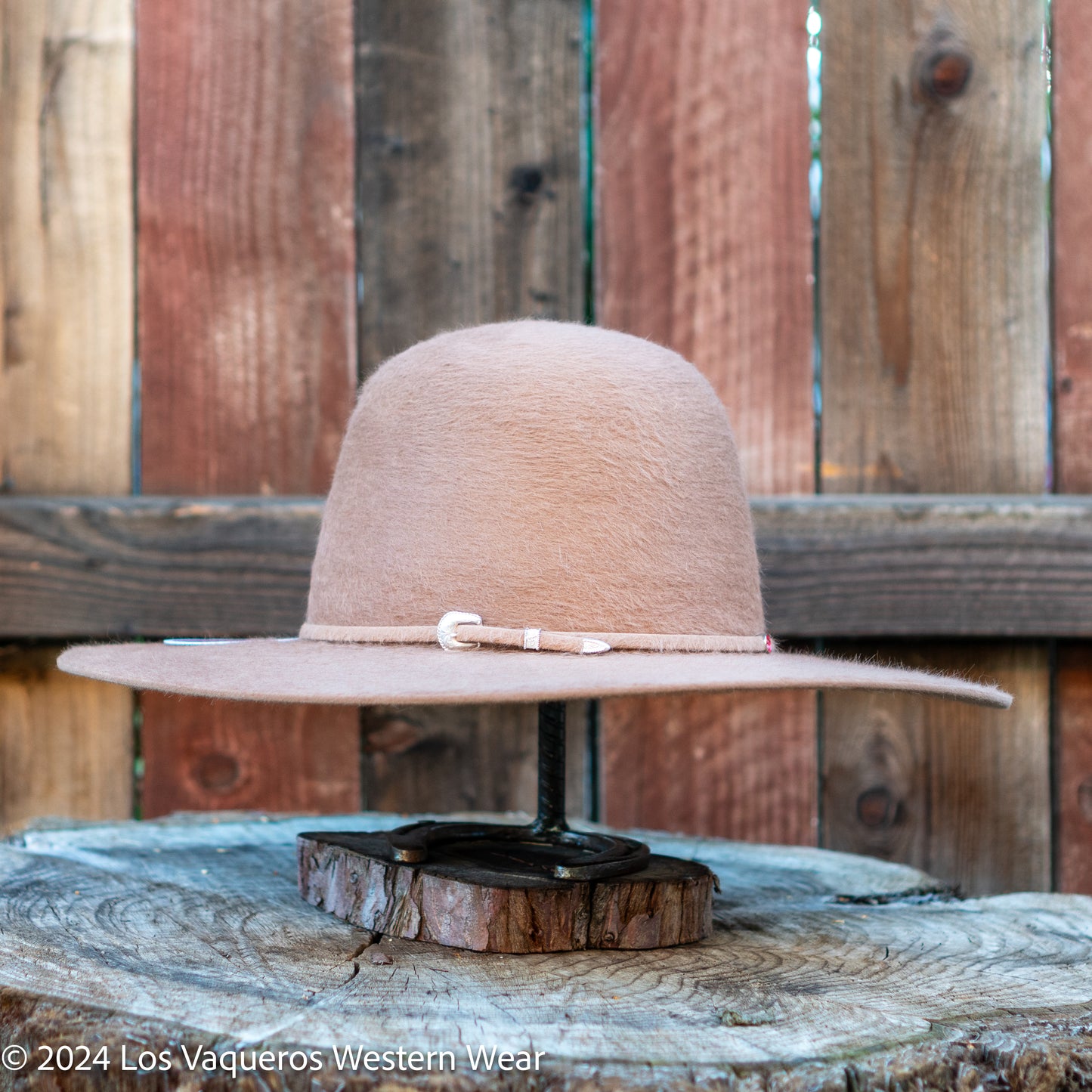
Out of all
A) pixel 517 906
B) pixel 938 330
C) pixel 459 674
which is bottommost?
pixel 517 906

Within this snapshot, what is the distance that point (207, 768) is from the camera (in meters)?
1.83

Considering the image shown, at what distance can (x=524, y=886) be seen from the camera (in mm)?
1037

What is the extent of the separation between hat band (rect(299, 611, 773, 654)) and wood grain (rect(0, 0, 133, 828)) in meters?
0.91

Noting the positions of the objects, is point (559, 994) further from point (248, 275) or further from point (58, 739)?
point (248, 275)

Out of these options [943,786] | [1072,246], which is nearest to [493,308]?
[1072,246]

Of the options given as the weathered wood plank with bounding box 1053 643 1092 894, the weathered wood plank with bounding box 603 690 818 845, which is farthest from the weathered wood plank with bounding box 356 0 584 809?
the weathered wood plank with bounding box 1053 643 1092 894

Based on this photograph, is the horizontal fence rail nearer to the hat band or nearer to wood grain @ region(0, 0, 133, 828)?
wood grain @ region(0, 0, 133, 828)

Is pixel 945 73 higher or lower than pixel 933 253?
higher

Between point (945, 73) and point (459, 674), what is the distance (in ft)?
4.79

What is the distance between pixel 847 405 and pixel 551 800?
0.92 metres

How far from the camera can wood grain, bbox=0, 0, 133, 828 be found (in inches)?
71.9

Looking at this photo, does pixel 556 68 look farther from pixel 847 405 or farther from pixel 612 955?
pixel 612 955

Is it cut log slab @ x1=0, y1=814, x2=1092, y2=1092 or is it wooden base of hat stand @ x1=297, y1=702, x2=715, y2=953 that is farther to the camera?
wooden base of hat stand @ x1=297, y1=702, x2=715, y2=953

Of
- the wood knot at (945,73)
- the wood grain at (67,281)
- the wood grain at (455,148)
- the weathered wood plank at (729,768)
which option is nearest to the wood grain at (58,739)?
the wood grain at (67,281)
